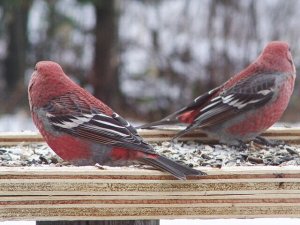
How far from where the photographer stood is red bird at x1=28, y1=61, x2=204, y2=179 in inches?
161

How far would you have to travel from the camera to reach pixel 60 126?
4230 millimetres

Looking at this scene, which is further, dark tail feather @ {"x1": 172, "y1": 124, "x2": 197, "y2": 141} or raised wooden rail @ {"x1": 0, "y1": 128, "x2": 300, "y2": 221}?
dark tail feather @ {"x1": 172, "y1": 124, "x2": 197, "y2": 141}

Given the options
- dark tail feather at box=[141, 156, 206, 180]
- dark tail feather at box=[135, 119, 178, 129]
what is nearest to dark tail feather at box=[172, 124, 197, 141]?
dark tail feather at box=[135, 119, 178, 129]

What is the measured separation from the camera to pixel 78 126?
4.20 metres

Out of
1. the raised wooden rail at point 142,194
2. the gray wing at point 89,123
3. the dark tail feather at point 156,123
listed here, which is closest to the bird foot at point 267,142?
the dark tail feather at point 156,123

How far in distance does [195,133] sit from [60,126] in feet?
4.15

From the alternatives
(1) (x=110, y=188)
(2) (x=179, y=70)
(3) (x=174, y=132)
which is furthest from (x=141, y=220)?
(2) (x=179, y=70)

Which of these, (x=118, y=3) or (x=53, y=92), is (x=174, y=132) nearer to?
(x=53, y=92)

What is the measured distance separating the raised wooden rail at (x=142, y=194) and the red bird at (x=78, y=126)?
404 mm

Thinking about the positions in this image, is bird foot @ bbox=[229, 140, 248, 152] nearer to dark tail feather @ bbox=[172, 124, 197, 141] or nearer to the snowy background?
dark tail feather @ bbox=[172, 124, 197, 141]

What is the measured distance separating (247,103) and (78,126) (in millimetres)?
1510

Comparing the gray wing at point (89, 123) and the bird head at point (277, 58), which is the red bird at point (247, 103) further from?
the gray wing at point (89, 123)

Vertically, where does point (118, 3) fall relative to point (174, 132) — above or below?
above

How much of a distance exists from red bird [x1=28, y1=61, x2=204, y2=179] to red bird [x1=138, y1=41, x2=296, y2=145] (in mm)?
905
